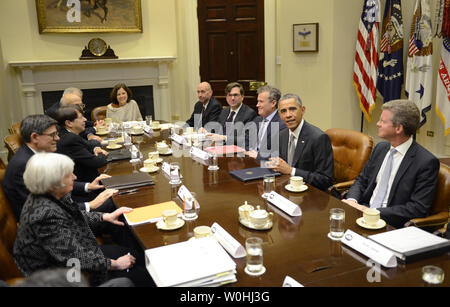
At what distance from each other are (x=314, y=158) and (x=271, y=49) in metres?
4.72

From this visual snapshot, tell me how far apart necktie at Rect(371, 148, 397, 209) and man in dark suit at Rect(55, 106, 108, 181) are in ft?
7.23

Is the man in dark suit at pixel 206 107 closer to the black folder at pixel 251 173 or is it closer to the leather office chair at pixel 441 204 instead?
the black folder at pixel 251 173

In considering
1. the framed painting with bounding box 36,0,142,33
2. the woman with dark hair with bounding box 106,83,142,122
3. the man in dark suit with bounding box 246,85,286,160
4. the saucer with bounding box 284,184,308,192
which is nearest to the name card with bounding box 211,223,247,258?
the saucer with bounding box 284,184,308,192

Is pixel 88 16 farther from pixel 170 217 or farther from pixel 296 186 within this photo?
pixel 170 217

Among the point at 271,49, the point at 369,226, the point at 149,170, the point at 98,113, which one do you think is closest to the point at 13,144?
the point at 149,170

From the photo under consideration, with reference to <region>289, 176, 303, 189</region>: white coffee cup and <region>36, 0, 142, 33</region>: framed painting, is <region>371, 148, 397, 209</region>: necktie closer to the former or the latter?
<region>289, 176, 303, 189</region>: white coffee cup

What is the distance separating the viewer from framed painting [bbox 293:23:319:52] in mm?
6148

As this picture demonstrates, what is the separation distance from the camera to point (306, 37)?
626cm

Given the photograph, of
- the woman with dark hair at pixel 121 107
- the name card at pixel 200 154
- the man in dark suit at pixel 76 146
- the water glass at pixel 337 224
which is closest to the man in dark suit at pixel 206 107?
the woman with dark hair at pixel 121 107

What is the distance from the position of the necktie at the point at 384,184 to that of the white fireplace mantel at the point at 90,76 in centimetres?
583

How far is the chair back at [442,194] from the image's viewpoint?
7.97ft

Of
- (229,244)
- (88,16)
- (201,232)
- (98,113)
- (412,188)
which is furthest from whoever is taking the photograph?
(88,16)

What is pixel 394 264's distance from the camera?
1.58 meters
